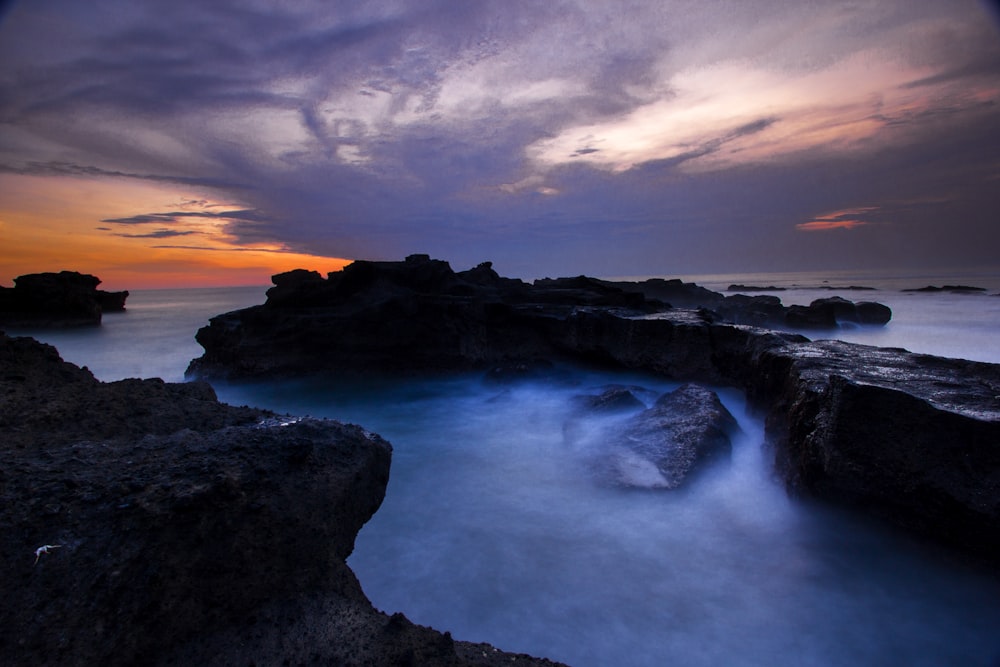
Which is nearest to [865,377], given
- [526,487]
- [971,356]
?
[526,487]

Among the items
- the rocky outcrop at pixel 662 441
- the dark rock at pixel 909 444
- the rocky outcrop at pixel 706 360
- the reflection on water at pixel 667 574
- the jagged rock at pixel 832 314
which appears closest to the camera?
the reflection on water at pixel 667 574

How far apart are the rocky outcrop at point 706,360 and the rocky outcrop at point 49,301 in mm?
24447

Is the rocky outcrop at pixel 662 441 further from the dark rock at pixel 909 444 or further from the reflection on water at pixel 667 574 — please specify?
the dark rock at pixel 909 444

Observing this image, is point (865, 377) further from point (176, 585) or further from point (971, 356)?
point (971, 356)

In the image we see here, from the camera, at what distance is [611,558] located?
4.57 m

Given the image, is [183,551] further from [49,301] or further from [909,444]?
[49,301]

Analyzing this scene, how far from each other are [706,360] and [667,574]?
675cm

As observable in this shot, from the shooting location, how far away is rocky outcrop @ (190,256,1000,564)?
3.99 metres

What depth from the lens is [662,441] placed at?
6418 millimetres

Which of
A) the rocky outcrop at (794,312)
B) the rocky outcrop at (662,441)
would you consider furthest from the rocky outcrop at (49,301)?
the rocky outcrop at (662,441)

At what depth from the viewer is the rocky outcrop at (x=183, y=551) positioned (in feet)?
6.53

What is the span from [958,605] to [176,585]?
5564 mm

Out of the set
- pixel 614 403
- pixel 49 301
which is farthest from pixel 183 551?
pixel 49 301

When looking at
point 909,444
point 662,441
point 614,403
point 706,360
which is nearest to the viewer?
point 909,444
